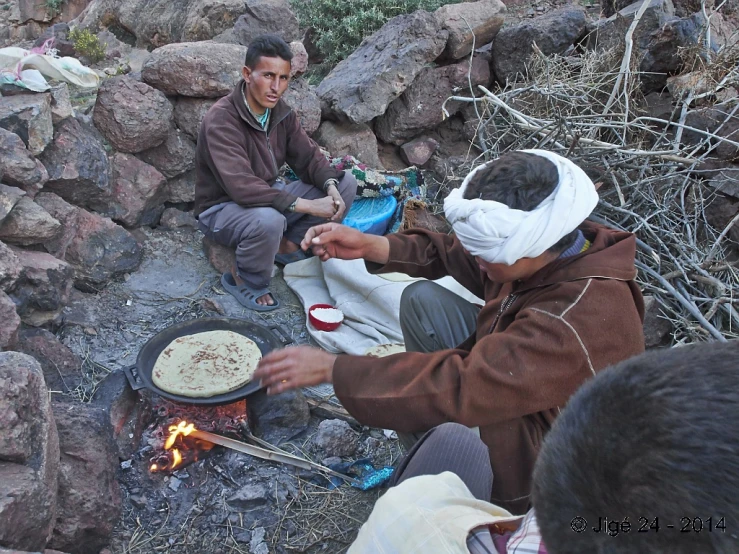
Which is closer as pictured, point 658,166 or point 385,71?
point 658,166

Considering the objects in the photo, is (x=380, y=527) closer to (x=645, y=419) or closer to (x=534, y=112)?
(x=645, y=419)

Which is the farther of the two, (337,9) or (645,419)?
(337,9)

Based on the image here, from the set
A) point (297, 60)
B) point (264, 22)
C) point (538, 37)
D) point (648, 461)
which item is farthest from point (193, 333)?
point (538, 37)

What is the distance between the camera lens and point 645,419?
2.28 ft

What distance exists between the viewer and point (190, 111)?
174 inches

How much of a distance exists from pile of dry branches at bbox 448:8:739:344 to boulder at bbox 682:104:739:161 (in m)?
0.04

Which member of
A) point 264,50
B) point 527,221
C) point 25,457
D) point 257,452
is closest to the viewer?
point 527,221

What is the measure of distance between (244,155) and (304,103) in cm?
135

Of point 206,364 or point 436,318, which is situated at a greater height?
point 436,318

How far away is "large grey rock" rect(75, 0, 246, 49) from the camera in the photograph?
6.25m

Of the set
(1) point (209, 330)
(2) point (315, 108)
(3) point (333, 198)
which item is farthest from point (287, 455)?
(2) point (315, 108)

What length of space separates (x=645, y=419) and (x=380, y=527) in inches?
22.2

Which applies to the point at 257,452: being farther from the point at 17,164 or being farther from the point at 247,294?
the point at 17,164

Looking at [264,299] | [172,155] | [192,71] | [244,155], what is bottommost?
[264,299]
